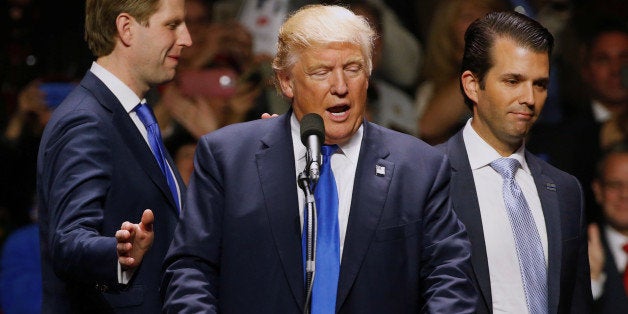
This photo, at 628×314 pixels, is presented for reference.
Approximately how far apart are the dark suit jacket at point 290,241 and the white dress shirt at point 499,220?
38 centimetres

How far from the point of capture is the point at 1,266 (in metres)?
5.25

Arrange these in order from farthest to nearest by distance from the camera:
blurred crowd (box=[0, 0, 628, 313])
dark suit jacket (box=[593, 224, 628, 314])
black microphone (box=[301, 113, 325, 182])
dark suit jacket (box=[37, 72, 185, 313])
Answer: blurred crowd (box=[0, 0, 628, 313])
dark suit jacket (box=[593, 224, 628, 314])
dark suit jacket (box=[37, 72, 185, 313])
black microphone (box=[301, 113, 325, 182])

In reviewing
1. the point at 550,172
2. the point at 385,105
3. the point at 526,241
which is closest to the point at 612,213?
the point at 385,105

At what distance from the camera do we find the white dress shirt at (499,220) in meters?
2.90

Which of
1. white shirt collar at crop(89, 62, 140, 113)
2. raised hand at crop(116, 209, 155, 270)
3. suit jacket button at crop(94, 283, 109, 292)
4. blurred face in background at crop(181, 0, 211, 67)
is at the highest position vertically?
blurred face in background at crop(181, 0, 211, 67)

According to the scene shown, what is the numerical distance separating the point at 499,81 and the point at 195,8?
8.48 feet

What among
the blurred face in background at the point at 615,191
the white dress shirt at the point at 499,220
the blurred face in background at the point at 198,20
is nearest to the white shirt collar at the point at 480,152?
the white dress shirt at the point at 499,220

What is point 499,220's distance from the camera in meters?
2.99

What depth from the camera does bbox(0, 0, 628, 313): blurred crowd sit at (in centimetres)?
523

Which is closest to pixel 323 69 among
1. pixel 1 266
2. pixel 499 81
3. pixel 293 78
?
pixel 293 78

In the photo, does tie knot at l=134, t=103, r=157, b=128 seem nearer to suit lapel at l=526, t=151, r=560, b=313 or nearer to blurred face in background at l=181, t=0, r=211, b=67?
suit lapel at l=526, t=151, r=560, b=313

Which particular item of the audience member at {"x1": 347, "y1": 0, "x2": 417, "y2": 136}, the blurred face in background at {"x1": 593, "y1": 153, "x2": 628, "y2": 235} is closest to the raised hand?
the audience member at {"x1": 347, "y1": 0, "x2": 417, "y2": 136}

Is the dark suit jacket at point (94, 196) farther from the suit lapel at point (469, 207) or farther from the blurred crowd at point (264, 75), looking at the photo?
the blurred crowd at point (264, 75)

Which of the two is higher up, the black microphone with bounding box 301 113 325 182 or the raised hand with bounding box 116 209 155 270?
the black microphone with bounding box 301 113 325 182
